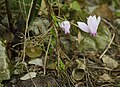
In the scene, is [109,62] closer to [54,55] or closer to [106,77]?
[106,77]

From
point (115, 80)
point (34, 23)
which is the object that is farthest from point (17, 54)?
point (115, 80)

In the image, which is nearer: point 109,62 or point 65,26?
point 65,26

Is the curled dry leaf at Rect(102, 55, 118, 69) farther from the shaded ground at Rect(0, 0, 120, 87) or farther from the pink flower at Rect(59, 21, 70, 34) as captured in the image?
the pink flower at Rect(59, 21, 70, 34)

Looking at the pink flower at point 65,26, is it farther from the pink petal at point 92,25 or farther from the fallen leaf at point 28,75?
the fallen leaf at point 28,75

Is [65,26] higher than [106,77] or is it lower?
higher

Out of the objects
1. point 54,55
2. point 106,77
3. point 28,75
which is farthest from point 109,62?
point 28,75

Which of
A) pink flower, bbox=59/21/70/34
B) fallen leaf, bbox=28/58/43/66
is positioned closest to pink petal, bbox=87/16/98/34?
pink flower, bbox=59/21/70/34

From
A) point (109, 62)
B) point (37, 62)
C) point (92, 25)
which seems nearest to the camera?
point (92, 25)

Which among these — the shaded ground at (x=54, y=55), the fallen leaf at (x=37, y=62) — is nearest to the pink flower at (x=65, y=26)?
the shaded ground at (x=54, y=55)
